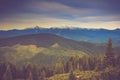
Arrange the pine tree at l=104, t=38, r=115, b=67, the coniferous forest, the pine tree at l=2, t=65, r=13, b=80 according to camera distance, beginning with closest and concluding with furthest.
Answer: the pine tree at l=104, t=38, r=115, b=67 → the coniferous forest → the pine tree at l=2, t=65, r=13, b=80

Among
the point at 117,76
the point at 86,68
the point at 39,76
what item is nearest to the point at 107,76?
the point at 117,76

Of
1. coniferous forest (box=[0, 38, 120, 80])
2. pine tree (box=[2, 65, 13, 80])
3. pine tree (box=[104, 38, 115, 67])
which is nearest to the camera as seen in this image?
pine tree (box=[104, 38, 115, 67])

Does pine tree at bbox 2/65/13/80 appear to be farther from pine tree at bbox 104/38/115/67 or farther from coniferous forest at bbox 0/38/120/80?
pine tree at bbox 104/38/115/67

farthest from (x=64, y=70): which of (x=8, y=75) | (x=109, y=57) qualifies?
(x=109, y=57)

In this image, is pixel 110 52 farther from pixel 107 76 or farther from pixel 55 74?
pixel 55 74

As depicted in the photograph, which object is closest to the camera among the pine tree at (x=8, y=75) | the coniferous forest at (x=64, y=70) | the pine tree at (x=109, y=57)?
the pine tree at (x=109, y=57)

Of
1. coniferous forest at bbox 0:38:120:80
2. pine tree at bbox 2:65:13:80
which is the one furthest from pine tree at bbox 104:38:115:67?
pine tree at bbox 2:65:13:80

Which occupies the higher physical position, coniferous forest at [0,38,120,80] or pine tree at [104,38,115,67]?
pine tree at [104,38,115,67]

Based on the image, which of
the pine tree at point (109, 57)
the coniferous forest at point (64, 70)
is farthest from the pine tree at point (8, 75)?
the pine tree at point (109, 57)

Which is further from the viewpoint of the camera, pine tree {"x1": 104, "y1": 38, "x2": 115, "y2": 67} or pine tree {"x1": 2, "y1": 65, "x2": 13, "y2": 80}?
pine tree {"x1": 2, "y1": 65, "x2": 13, "y2": 80}

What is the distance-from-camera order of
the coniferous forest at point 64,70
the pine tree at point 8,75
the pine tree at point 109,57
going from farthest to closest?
the pine tree at point 8,75
the coniferous forest at point 64,70
the pine tree at point 109,57

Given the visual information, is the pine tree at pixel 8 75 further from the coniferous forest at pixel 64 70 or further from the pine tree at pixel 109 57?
the pine tree at pixel 109 57
